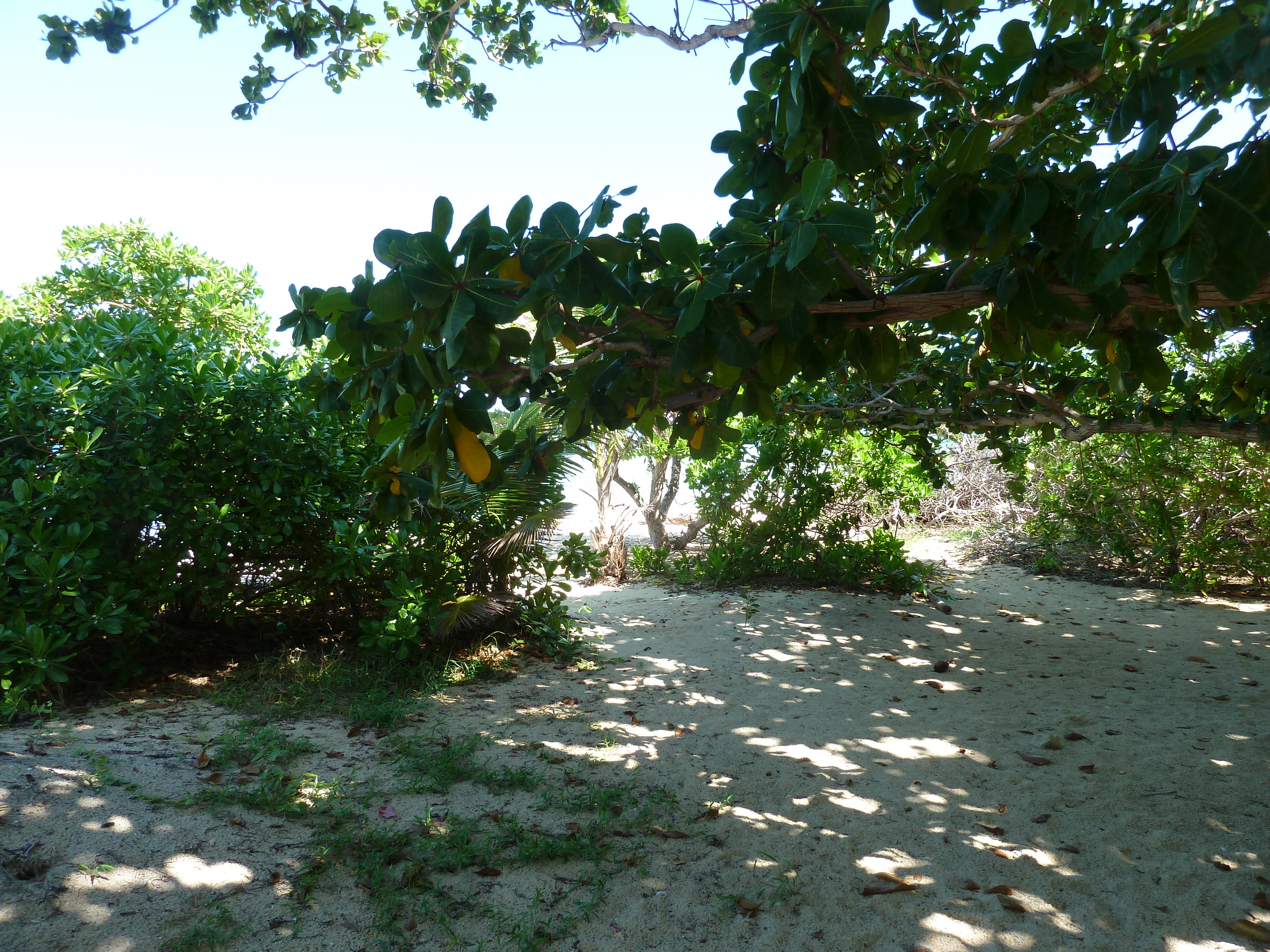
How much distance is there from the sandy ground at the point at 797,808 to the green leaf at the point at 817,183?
7.59ft

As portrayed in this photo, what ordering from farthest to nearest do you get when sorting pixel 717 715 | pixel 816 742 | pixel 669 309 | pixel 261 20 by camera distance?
1. pixel 261 20
2. pixel 717 715
3. pixel 816 742
4. pixel 669 309

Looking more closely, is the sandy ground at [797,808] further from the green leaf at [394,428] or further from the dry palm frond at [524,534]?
the green leaf at [394,428]

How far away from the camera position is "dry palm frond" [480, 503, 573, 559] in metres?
5.44

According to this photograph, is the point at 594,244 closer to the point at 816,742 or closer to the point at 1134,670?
the point at 816,742

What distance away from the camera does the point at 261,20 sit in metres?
5.06

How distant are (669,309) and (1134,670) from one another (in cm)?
515

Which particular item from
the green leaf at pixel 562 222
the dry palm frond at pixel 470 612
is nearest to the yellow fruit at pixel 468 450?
the green leaf at pixel 562 222

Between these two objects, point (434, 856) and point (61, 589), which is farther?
point (61, 589)

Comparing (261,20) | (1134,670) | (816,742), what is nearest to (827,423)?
(1134,670)

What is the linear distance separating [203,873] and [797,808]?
2.40 m

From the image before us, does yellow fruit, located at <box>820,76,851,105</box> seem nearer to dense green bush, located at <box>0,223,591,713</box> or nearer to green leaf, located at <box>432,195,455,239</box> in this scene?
green leaf, located at <box>432,195,455,239</box>

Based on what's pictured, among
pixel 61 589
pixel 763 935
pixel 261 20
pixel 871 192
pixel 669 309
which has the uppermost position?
pixel 261 20

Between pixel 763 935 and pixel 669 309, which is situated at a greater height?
pixel 669 309

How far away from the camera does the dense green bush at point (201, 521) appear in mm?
3791
